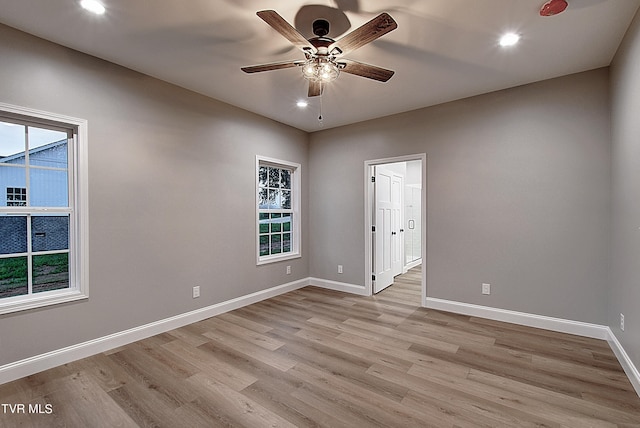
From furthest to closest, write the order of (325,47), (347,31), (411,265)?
1. (411,265)
2. (347,31)
3. (325,47)

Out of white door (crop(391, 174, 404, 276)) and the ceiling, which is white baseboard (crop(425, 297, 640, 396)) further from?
the ceiling

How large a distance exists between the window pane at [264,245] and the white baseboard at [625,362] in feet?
13.1

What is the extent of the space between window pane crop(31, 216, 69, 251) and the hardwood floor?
1033mm

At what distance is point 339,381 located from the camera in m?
2.29

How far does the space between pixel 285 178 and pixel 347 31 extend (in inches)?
113

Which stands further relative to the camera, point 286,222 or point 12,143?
point 286,222

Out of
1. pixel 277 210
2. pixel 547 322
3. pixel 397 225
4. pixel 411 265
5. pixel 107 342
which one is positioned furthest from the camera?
pixel 411 265

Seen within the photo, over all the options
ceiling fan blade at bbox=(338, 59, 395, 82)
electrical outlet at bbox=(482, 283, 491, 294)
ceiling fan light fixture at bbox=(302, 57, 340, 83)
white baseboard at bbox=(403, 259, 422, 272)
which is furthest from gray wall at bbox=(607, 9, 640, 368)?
white baseboard at bbox=(403, 259, 422, 272)

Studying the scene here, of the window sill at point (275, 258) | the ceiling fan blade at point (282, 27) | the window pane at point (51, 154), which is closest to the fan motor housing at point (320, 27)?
the ceiling fan blade at point (282, 27)

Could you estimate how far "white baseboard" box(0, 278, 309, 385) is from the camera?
231 centimetres

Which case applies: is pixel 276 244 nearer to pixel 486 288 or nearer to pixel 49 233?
pixel 49 233

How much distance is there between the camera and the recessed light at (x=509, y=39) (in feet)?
7.79

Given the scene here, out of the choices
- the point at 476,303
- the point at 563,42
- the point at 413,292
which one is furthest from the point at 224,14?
the point at 413,292

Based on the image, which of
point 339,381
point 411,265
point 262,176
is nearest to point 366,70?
point 339,381
